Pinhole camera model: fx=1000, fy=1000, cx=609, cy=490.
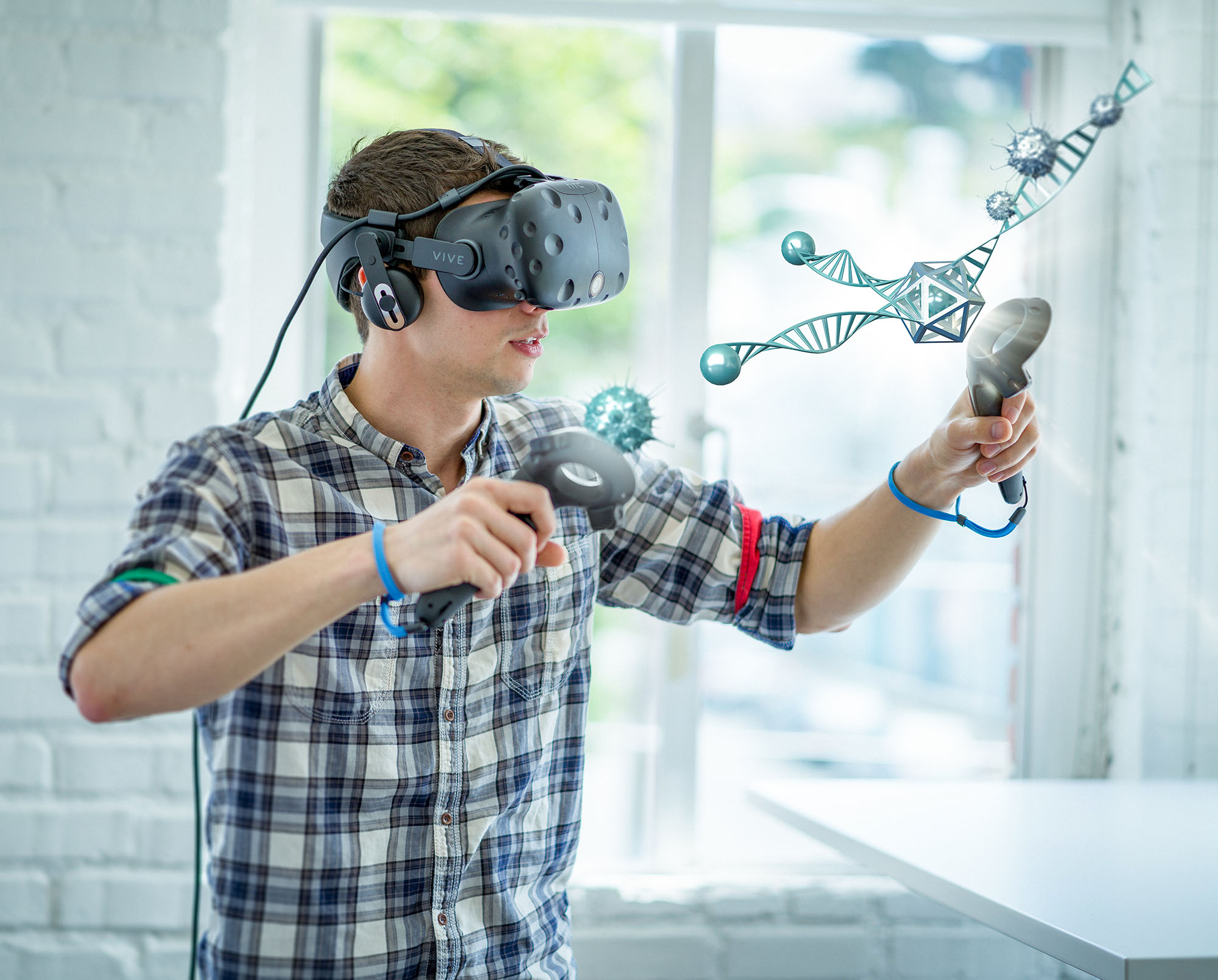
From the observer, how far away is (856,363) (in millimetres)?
1654

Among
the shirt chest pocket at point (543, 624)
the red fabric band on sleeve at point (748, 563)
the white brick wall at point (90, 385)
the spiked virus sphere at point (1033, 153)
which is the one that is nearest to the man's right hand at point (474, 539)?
the shirt chest pocket at point (543, 624)

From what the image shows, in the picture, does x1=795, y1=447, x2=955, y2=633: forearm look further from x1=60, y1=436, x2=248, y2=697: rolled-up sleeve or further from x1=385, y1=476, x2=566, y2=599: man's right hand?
x1=60, y1=436, x2=248, y2=697: rolled-up sleeve

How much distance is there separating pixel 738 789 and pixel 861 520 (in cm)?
81

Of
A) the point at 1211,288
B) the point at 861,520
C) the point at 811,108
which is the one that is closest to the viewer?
the point at 861,520

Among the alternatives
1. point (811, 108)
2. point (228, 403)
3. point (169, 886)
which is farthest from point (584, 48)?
point (169, 886)

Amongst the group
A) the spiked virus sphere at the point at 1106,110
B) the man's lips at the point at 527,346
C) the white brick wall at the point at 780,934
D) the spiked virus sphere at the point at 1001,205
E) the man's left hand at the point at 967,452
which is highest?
the spiked virus sphere at the point at 1106,110

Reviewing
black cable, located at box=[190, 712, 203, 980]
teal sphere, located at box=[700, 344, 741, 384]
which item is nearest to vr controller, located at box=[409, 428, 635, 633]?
teal sphere, located at box=[700, 344, 741, 384]

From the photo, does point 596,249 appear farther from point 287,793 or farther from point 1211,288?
point 1211,288

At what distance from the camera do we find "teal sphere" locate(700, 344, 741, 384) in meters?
0.86

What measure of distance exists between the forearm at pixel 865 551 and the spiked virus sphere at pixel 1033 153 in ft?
0.90

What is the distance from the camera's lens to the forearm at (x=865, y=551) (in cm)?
101

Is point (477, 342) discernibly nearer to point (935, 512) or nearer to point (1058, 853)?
point (935, 512)

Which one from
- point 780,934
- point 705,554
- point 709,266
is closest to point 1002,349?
point 705,554

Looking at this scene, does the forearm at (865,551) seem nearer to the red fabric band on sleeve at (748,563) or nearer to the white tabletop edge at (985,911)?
the red fabric band on sleeve at (748,563)
